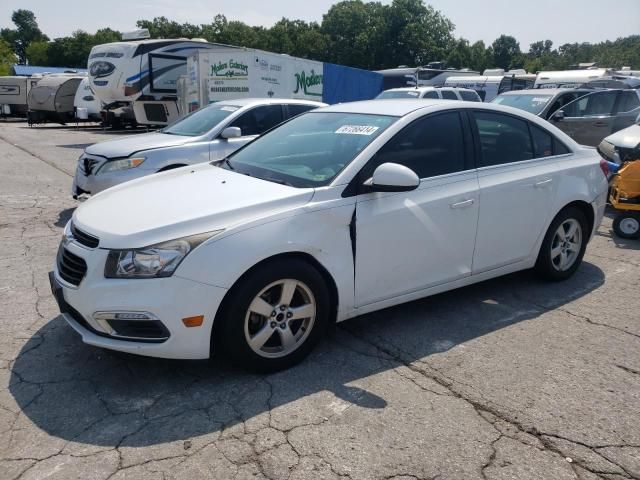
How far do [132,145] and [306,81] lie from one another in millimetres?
11124

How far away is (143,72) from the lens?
57.2 ft

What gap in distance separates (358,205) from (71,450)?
6.95ft

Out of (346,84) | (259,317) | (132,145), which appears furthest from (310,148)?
(346,84)

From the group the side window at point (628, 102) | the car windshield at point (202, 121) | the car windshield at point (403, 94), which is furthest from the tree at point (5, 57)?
the side window at point (628, 102)

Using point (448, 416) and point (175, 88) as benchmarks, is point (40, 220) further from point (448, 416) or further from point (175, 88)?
point (175, 88)

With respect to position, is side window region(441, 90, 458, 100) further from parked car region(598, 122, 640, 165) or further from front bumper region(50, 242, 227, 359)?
front bumper region(50, 242, 227, 359)

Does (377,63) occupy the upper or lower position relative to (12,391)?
upper

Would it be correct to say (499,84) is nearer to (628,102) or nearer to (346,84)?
(346,84)

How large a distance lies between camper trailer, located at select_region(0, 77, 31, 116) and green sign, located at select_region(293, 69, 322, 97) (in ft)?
64.4

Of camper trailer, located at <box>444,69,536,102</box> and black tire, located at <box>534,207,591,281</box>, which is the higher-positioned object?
camper trailer, located at <box>444,69,536,102</box>

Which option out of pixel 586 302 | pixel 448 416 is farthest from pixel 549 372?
pixel 586 302

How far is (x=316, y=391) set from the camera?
318 centimetres

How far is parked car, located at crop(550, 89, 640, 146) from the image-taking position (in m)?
10.9

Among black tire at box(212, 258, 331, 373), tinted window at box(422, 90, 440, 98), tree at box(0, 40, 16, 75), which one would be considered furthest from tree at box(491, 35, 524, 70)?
black tire at box(212, 258, 331, 373)
